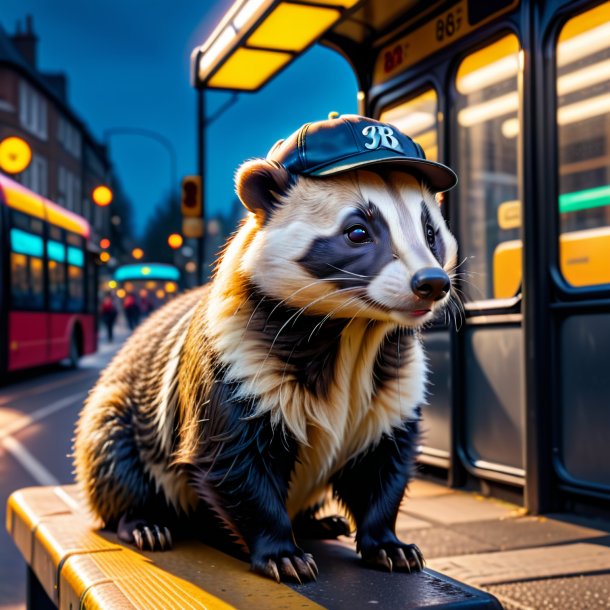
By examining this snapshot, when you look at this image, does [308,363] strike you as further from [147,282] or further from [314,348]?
[147,282]

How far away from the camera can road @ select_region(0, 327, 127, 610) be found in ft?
14.2

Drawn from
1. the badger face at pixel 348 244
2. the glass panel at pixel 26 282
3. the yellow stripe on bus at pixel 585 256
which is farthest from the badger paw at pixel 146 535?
the glass panel at pixel 26 282

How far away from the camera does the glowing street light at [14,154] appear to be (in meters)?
12.9

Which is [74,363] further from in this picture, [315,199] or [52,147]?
[52,147]

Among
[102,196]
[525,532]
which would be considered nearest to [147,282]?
[102,196]

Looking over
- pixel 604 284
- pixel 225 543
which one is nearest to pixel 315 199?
pixel 225 543

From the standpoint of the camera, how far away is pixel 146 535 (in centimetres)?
202

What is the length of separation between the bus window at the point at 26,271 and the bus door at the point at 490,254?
9.17 metres

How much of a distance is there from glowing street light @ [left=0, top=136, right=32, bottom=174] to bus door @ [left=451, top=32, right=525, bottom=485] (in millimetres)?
8985

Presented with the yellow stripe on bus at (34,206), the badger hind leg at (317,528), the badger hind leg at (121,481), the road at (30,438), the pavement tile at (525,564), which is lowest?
the road at (30,438)

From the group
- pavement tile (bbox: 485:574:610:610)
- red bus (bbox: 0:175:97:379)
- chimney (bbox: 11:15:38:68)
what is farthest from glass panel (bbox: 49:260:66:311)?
chimney (bbox: 11:15:38:68)

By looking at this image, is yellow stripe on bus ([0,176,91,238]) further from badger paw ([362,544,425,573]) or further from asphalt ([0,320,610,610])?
badger paw ([362,544,425,573])

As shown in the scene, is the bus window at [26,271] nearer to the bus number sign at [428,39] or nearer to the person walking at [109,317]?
the bus number sign at [428,39]

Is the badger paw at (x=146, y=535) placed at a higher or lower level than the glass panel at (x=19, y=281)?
lower
